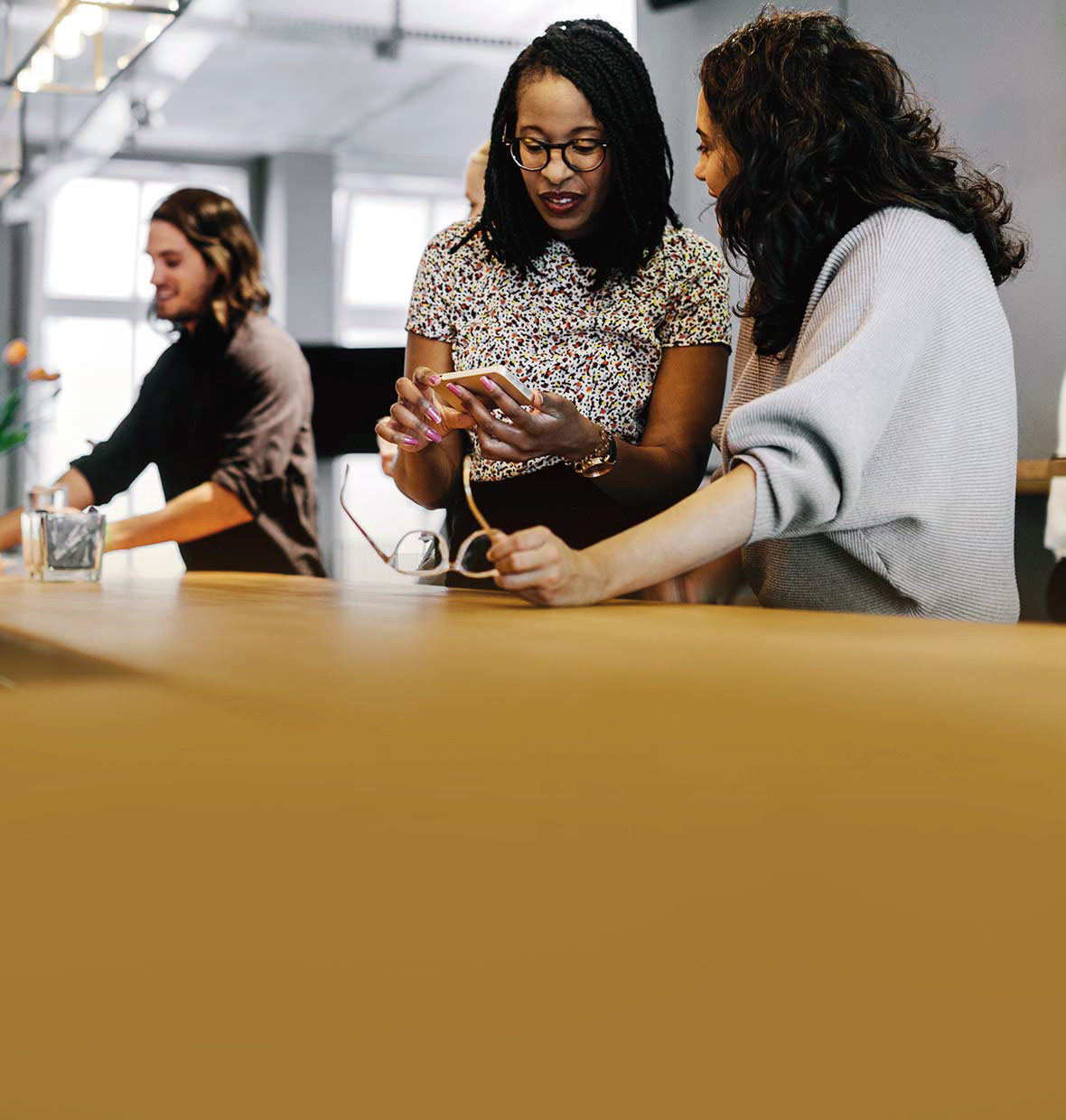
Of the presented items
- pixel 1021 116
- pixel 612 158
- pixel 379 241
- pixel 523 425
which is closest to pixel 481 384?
pixel 523 425

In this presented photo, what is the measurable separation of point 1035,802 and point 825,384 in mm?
799

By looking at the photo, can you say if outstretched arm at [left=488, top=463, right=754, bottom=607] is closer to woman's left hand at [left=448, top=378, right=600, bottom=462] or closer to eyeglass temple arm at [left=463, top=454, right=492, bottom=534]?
eyeglass temple arm at [left=463, top=454, right=492, bottom=534]

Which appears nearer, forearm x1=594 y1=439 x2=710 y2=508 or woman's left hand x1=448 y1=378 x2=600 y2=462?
woman's left hand x1=448 y1=378 x2=600 y2=462

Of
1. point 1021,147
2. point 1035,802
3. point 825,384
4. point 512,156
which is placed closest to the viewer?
point 1035,802

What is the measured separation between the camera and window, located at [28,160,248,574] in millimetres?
10938

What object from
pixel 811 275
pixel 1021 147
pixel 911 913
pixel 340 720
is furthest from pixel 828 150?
pixel 1021 147

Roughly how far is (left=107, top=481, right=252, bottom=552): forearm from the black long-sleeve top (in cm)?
2

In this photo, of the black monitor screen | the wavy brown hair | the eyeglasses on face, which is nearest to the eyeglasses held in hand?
the eyeglasses on face

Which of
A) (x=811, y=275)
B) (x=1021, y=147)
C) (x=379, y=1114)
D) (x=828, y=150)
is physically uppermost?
(x=1021, y=147)

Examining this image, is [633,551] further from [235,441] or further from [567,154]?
[235,441]

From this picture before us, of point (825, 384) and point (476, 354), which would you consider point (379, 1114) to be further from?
point (476, 354)

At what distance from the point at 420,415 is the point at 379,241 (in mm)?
10527

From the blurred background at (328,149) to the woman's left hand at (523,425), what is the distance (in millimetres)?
1895

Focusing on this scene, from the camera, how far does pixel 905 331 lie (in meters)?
1.07
